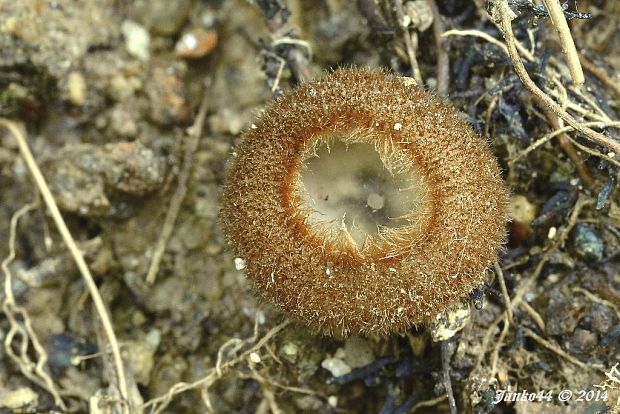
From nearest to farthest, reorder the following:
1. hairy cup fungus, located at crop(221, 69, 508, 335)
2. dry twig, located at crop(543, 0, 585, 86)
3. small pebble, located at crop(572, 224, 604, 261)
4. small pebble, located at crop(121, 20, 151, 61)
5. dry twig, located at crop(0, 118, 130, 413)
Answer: hairy cup fungus, located at crop(221, 69, 508, 335) < dry twig, located at crop(543, 0, 585, 86) < small pebble, located at crop(572, 224, 604, 261) < dry twig, located at crop(0, 118, 130, 413) < small pebble, located at crop(121, 20, 151, 61)

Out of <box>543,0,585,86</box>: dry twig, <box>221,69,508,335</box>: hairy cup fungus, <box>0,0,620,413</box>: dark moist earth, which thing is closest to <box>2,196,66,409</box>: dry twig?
<box>0,0,620,413</box>: dark moist earth

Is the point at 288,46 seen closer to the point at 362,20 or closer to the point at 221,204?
the point at 362,20

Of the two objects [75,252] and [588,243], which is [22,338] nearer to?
[75,252]

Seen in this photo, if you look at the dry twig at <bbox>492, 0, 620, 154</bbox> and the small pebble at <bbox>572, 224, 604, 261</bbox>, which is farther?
the small pebble at <bbox>572, 224, 604, 261</bbox>

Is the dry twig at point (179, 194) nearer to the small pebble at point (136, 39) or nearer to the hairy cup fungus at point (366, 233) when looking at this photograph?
the small pebble at point (136, 39)

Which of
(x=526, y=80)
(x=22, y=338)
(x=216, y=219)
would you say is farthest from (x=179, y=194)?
(x=526, y=80)

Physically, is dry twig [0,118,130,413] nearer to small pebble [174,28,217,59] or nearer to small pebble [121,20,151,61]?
small pebble [121,20,151,61]

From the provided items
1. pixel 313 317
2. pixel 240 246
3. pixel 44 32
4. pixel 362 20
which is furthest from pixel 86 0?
pixel 313 317
